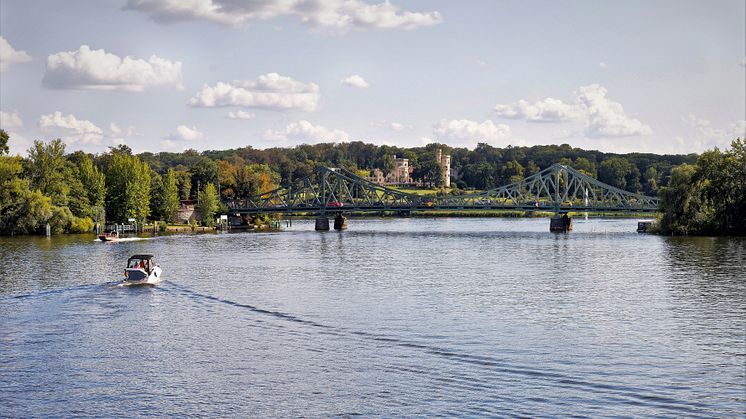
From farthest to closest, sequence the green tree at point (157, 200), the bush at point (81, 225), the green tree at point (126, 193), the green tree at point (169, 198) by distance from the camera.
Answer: the green tree at point (157, 200)
the green tree at point (169, 198)
the green tree at point (126, 193)
the bush at point (81, 225)

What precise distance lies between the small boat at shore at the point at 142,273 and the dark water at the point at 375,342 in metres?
1.04

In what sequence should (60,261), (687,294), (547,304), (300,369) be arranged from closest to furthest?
(300,369) → (547,304) → (687,294) → (60,261)

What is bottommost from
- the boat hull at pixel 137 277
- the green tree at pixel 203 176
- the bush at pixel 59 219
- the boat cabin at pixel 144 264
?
the boat hull at pixel 137 277

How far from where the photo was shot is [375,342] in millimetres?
31938

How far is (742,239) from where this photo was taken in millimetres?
96312

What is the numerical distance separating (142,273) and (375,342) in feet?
77.7

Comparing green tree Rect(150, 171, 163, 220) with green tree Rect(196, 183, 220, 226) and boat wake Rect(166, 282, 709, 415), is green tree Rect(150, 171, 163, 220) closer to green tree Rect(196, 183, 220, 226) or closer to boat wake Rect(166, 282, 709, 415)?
green tree Rect(196, 183, 220, 226)

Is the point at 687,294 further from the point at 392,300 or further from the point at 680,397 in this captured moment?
the point at 680,397

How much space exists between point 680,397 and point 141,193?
394 feet

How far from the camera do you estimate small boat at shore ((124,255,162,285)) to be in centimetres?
5084

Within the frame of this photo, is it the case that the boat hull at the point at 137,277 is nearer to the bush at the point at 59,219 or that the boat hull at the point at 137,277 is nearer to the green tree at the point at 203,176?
the bush at the point at 59,219

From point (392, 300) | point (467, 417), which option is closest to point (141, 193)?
point (392, 300)

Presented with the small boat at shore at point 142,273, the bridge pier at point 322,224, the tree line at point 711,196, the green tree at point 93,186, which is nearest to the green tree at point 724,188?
Answer: the tree line at point 711,196

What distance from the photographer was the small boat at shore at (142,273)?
50.8 metres
